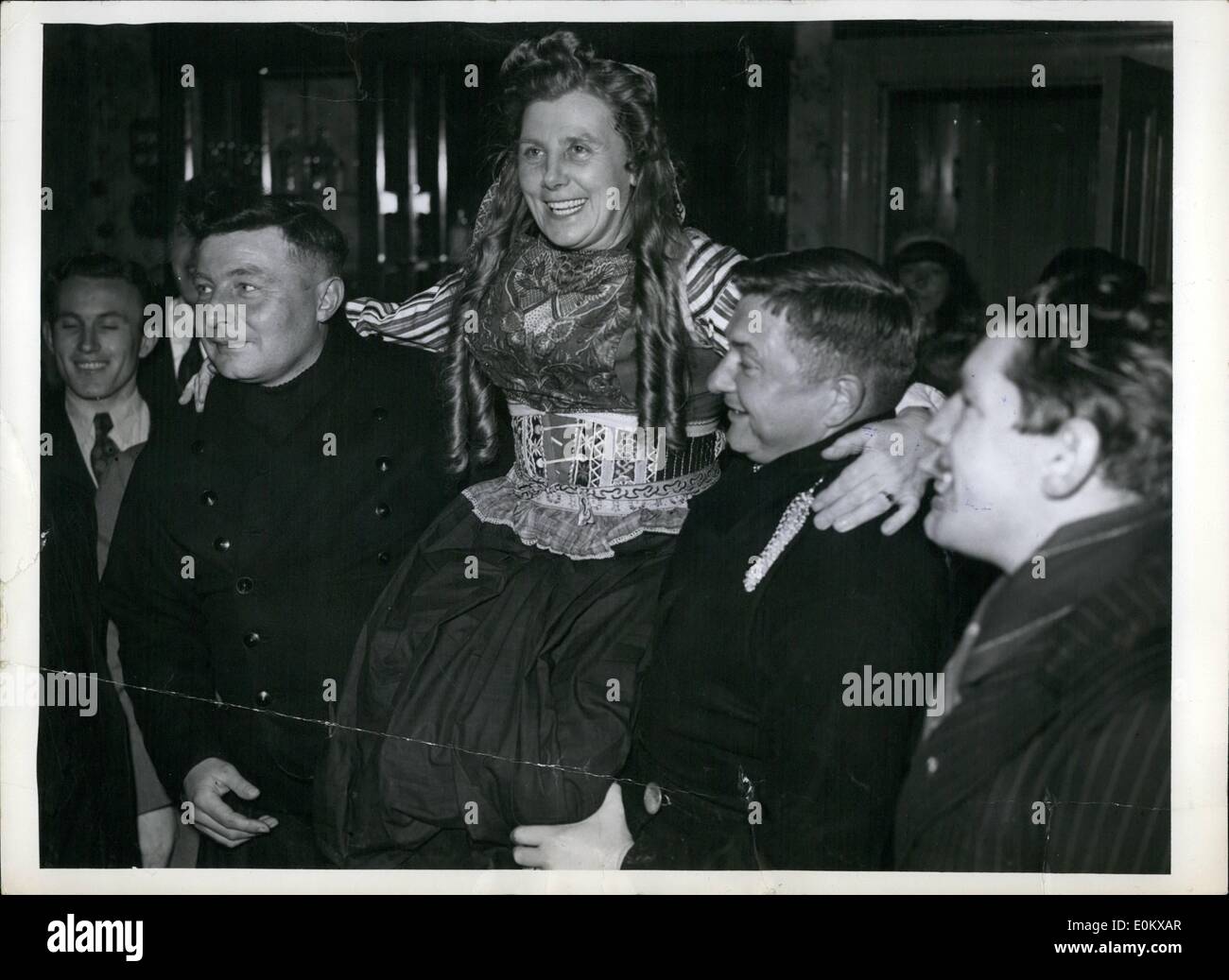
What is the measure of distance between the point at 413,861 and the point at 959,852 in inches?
58.3

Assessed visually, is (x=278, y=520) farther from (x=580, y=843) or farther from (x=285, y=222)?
(x=580, y=843)

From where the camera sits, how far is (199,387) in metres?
3.74

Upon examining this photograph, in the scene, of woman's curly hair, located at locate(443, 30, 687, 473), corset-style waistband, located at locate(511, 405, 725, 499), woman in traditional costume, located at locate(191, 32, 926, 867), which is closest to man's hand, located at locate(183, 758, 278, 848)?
woman in traditional costume, located at locate(191, 32, 926, 867)

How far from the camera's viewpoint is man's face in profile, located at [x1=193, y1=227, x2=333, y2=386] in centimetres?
364

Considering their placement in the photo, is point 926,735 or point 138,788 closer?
point 926,735

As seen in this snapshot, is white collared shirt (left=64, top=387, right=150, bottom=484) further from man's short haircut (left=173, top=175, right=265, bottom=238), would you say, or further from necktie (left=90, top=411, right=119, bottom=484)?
man's short haircut (left=173, top=175, right=265, bottom=238)

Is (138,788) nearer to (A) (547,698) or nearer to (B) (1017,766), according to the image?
(A) (547,698)

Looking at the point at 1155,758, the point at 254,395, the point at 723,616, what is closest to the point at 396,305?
the point at 254,395

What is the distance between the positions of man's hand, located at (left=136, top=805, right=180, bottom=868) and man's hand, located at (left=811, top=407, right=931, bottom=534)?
6.59 feet

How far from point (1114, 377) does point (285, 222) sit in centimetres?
228

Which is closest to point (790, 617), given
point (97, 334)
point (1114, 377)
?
point (1114, 377)

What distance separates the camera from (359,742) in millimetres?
3617

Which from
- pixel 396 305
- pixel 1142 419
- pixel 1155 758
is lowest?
pixel 1155 758

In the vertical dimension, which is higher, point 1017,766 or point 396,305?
point 396,305
